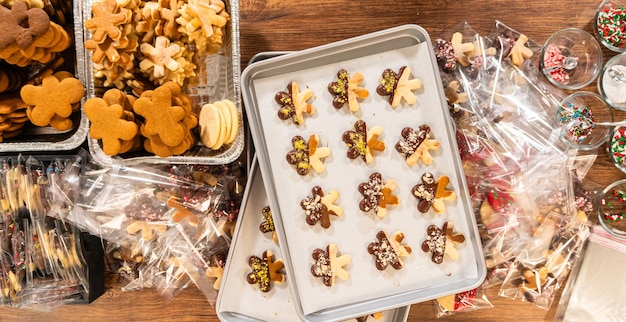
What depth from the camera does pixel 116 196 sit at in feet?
4.49

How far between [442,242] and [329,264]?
310 millimetres

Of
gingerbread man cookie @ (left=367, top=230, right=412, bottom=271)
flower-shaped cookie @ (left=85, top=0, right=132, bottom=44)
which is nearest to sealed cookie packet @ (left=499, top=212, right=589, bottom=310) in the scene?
gingerbread man cookie @ (left=367, top=230, right=412, bottom=271)

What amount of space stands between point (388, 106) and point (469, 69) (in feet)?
1.12

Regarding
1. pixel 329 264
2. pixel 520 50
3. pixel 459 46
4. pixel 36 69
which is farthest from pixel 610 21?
pixel 36 69

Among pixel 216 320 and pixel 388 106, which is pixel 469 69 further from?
pixel 216 320

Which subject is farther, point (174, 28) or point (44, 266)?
point (44, 266)

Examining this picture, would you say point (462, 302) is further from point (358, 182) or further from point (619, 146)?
point (619, 146)

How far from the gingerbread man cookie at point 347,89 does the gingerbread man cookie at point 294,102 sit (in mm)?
68

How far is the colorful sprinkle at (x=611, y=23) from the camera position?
140cm

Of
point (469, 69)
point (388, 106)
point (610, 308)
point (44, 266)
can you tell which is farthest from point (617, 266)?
point (44, 266)

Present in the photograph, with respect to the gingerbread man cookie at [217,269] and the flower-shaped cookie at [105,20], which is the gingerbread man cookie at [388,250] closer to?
the gingerbread man cookie at [217,269]

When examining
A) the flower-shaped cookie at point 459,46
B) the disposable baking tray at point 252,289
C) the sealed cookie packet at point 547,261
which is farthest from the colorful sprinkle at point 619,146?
the disposable baking tray at point 252,289

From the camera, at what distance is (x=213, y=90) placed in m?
1.33

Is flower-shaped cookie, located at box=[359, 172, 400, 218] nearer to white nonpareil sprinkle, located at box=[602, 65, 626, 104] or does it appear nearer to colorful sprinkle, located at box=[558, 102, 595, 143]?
colorful sprinkle, located at box=[558, 102, 595, 143]
